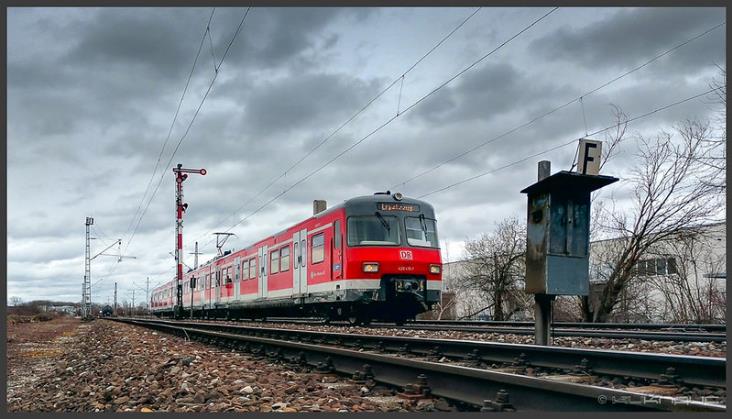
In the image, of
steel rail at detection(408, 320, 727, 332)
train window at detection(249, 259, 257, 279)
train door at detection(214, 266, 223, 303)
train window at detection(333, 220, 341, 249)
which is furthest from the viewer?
train door at detection(214, 266, 223, 303)

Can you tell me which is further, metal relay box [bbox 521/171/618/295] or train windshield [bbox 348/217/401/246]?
train windshield [bbox 348/217/401/246]

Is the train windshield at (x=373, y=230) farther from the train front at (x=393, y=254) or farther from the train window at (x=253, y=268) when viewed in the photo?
the train window at (x=253, y=268)

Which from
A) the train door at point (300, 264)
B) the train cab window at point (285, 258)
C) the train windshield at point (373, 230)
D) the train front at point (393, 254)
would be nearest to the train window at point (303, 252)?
the train door at point (300, 264)

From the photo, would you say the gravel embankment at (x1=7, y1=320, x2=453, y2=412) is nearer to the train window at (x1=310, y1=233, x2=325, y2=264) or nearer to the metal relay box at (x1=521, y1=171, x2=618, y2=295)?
the metal relay box at (x1=521, y1=171, x2=618, y2=295)

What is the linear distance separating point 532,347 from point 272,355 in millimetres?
4612

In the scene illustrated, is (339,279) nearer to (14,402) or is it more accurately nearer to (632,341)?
(632,341)

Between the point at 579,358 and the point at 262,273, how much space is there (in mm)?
17675

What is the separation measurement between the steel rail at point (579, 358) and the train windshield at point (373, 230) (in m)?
5.96

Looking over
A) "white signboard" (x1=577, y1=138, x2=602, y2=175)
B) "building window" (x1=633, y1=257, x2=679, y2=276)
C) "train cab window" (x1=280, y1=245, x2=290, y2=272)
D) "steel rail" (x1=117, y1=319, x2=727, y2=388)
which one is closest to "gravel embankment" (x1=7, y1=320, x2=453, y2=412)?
"steel rail" (x1=117, y1=319, x2=727, y2=388)

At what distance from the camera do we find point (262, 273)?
2333 centimetres

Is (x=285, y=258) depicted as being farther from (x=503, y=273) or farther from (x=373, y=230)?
(x=503, y=273)

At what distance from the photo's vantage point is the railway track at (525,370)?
4.41 metres

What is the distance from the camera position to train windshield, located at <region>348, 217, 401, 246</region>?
1612 cm

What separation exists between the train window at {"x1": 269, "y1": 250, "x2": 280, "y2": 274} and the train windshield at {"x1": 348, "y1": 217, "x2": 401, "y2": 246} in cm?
577
